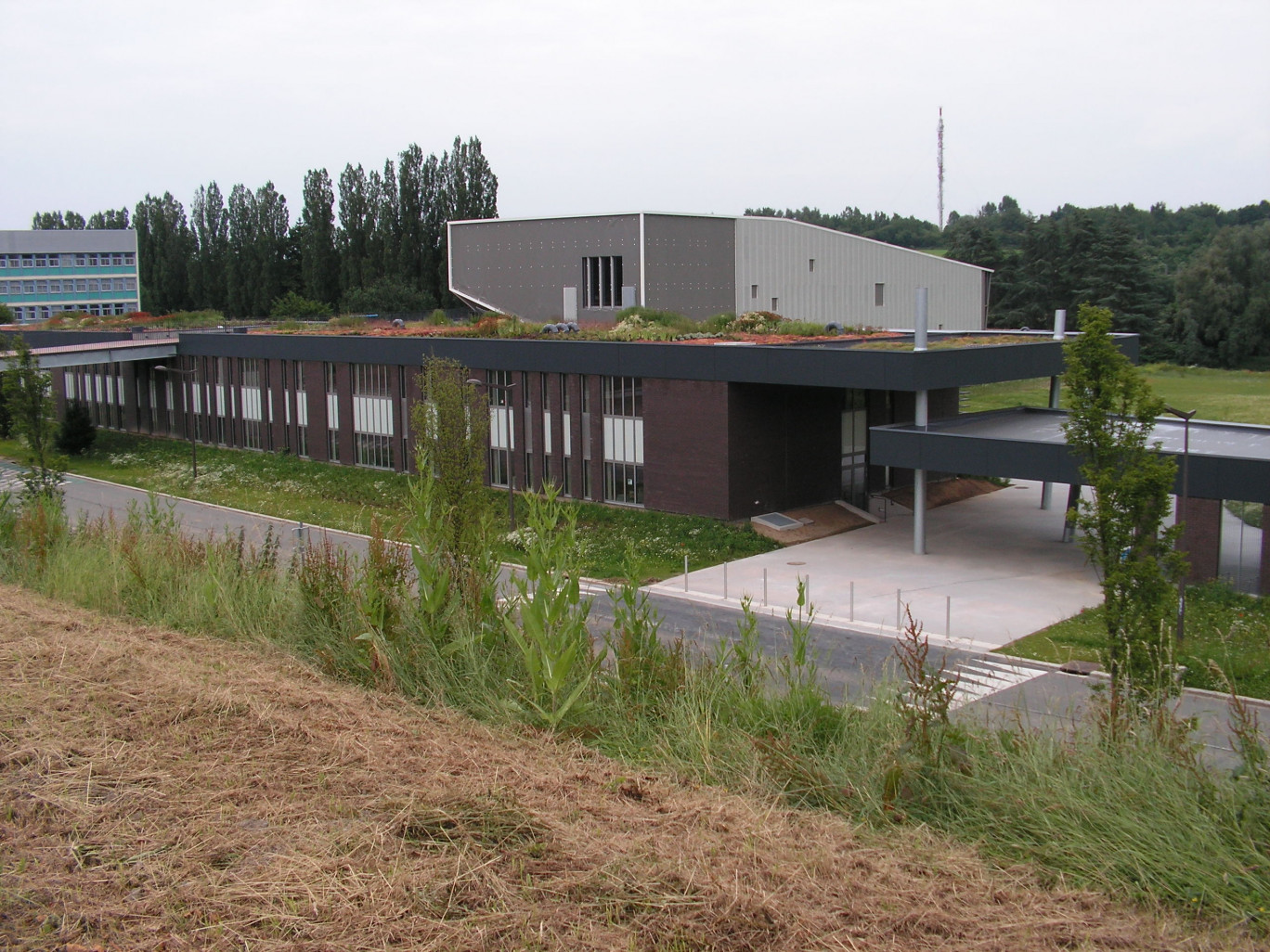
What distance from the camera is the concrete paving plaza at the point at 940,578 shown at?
81.6 ft

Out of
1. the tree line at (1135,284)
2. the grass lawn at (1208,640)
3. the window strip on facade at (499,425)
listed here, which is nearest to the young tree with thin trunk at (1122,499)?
the grass lawn at (1208,640)

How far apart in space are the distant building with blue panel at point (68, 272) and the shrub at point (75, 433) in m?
51.9

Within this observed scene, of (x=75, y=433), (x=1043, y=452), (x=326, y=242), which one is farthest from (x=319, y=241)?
(x=1043, y=452)

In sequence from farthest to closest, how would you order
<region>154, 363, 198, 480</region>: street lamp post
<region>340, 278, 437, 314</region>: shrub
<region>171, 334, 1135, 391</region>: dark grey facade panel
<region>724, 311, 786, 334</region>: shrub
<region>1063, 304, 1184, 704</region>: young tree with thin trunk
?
<region>340, 278, 437, 314</region>: shrub → <region>154, 363, 198, 480</region>: street lamp post → <region>724, 311, 786, 334</region>: shrub → <region>171, 334, 1135, 391</region>: dark grey facade panel → <region>1063, 304, 1184, 704</region>: young tree with thin trunk

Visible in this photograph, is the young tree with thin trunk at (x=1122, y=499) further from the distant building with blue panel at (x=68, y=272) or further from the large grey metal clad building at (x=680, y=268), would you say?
the distant building with blue panel at (x=68, y=272)

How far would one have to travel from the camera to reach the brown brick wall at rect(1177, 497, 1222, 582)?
1008 inches

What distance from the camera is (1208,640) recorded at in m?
21.9

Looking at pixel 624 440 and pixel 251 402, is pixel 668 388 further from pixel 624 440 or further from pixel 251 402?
pixel 251 402

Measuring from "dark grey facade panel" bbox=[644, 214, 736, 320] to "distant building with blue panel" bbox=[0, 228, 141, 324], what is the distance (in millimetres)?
72147

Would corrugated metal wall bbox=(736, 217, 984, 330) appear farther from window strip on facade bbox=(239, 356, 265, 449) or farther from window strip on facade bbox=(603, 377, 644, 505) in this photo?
window strip on facade bbox=(239, 356, 265, 449)

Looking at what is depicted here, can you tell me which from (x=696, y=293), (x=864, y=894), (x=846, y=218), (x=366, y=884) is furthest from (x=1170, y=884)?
(x=846, y=218)

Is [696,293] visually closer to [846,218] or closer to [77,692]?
[77,692]

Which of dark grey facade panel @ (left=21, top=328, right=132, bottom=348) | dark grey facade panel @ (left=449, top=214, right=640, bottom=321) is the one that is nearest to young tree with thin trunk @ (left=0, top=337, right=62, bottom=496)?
dark grey facade panel @ (left=21, top=328, right=132, bottom=348)

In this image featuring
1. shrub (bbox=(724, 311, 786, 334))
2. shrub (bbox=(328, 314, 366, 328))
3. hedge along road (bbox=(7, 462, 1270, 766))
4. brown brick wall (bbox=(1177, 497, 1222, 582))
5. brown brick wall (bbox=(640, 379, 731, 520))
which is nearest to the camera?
hedge along road (bbox=(7, 462, 1270, 766))
